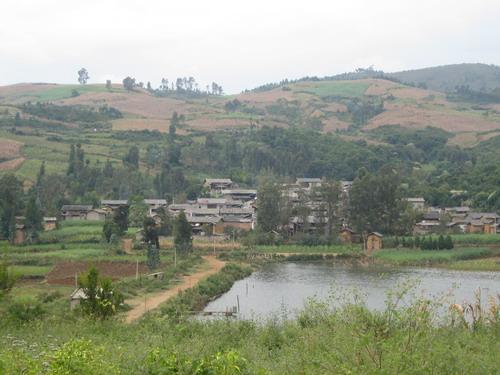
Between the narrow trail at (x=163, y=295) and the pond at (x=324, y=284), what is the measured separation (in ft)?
6.14

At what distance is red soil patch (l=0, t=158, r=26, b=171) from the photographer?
72.1m

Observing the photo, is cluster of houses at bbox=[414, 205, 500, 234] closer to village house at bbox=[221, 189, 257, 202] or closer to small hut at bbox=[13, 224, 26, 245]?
village house at bbox=[221, 189, 257, 202]

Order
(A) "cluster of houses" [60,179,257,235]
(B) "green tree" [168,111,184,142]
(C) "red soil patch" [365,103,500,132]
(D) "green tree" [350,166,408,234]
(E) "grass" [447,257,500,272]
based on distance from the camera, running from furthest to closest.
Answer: (C) "red soil patch" [365,103,500,132] < (B) "green tree" [168,111,184,142] < (A) "cluster of houses" [60,179,257,235] < (D) "green tree" [350,166,408,234] < (E) "grass" [447,257,500,272]

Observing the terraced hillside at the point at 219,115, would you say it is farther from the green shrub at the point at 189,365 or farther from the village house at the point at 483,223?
the green shrub at the point at 189,365

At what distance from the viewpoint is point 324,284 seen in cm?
3788

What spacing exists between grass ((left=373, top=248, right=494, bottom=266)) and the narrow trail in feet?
39.0

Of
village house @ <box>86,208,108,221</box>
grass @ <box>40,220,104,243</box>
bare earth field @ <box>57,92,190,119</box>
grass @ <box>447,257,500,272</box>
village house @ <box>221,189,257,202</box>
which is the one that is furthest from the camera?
bare earth field @ <box>57,92,190,119</box>

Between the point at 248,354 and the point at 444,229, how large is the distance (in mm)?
46677

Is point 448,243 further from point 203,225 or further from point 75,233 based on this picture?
point 75,233

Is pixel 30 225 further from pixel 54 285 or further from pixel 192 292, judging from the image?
pixel 192 292

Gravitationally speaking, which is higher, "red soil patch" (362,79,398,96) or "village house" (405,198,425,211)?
"red soil patch" (362,79,398,96)

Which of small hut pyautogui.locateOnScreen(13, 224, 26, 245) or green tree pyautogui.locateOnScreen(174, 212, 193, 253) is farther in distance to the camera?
small hut pyautogui.locateOnScreen(13, 224, 26, 245)

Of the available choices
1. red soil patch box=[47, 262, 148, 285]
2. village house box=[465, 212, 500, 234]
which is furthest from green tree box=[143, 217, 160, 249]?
village house box=[465, 212, 500, 234]

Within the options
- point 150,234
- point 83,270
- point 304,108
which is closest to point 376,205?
point 150,234
